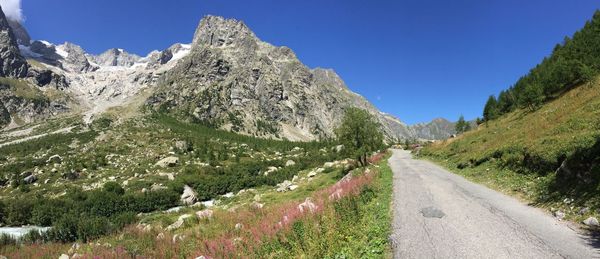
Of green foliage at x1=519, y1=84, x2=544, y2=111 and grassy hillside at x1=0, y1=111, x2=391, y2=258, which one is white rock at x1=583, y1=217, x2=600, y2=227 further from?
green foliage at x1=519, y1=84, x2=544, y2=111

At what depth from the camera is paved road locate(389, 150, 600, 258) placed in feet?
34.4

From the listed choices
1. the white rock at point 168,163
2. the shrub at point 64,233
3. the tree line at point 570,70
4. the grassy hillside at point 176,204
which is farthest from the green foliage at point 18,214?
the tree line at point 570,70

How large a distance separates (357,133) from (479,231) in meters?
32.4

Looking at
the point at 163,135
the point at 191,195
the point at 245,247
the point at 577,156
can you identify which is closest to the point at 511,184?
the point at 577,156

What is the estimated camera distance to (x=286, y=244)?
13.7 m

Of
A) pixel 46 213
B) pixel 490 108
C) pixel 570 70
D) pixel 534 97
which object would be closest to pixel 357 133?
pixel 534 97

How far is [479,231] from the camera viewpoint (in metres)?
12.6

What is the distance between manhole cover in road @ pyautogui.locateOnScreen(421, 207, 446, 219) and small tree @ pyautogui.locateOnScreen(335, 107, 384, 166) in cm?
2718

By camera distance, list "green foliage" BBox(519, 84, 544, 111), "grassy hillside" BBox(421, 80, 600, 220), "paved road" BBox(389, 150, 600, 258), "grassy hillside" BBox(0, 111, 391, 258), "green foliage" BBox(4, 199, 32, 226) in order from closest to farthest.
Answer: "paved road" BBox(389, 150, 600, 258) < "grassy hillside" BBox(0, 111, 391, 258) < "grassy hillside" BBox(421, 80, 600, 220) < "green foliage" BBox(4, 199, 32, 226) < "green foliage" BBox(519, 84, 544, 111)

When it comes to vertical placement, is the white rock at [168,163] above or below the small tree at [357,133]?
below

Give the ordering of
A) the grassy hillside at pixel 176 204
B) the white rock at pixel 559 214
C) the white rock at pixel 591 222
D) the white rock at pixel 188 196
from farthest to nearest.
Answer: the white rock at pixel 188 196, the grassy hillside at pixel 176 204, the white rock at pixel 559 214, the white rock at pixel 591 222

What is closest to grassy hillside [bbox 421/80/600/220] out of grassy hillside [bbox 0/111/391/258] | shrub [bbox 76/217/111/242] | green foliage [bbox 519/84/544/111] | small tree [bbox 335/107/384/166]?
grassy hillside [bbox 0/111/391/258]

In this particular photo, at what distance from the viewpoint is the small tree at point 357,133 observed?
145 ft

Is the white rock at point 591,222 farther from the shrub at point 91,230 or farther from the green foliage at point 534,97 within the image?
the green foliage at point 534,97
